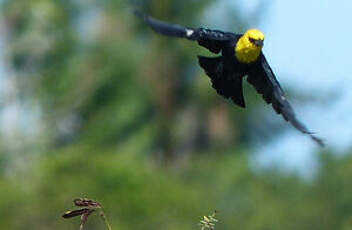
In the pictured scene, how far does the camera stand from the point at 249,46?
316 inches

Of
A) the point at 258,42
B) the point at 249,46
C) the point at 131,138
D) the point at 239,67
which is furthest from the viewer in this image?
the point at 131,138

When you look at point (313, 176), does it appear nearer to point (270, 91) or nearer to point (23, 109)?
point (23, 109)

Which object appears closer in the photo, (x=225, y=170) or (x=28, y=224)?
(x=28, y=224)

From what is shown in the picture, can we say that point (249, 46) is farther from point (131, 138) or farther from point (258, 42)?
point (131, 138)

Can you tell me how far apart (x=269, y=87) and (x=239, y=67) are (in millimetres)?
352

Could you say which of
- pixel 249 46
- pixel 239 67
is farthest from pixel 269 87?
pixel 249 46

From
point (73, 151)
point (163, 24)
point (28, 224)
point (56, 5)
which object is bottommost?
point (163, 24)

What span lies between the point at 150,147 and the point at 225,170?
1833 mm

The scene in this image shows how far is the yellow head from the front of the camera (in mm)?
7945

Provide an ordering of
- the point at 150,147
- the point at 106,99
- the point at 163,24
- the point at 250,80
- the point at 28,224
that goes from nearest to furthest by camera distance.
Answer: the point at 250,80 → the point at 163,24 → the point at 28,224 → the point at 150,147 → the point at 106,99

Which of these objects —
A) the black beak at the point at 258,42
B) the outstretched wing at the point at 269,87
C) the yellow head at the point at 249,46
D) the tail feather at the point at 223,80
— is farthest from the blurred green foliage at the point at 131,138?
the black beak at the point at 258,42

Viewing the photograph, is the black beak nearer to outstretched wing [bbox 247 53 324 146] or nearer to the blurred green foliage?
outstretched wing [bbox 247 53 324 146]

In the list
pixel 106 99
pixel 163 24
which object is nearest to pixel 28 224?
pixel 106 99

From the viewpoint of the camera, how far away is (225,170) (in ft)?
115
